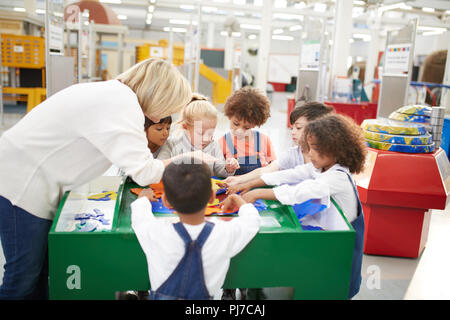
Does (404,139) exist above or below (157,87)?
below

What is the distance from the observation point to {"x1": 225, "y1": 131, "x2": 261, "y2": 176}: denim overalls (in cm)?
263

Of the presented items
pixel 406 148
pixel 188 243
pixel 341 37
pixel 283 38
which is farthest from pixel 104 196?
pixel 283 38

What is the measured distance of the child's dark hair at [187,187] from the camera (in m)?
1.37

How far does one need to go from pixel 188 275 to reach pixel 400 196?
72.8 inches

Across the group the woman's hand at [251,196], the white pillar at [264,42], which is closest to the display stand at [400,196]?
the woman's hand at [251,196]

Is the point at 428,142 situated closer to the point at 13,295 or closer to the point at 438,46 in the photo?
the point at 13,295

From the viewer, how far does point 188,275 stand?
4.47 feet

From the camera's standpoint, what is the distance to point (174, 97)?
1.65 meters

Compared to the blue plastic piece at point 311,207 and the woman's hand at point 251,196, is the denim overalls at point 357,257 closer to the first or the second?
the blue plastic piece at point 311,207

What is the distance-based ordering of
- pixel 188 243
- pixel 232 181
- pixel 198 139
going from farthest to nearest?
pixel 198 139
pixel 232 181
pixel 188 243

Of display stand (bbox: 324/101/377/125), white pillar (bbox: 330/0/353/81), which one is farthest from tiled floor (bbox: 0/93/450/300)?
white pillar (bbox: 330/0/353/81)

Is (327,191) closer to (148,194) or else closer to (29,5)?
(148,194)

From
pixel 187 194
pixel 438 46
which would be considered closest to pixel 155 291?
pixel 187 194
